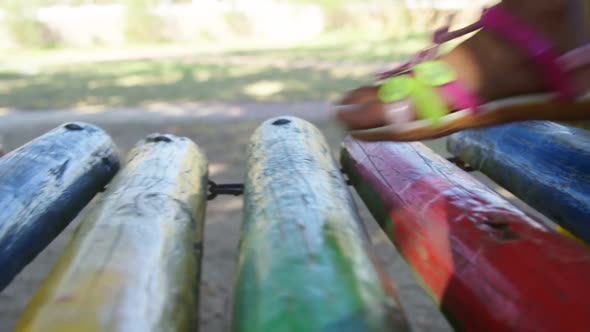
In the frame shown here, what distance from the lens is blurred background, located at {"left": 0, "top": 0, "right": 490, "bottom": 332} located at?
2330mm

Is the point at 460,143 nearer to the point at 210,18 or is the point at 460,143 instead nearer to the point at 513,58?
the point at 513,58

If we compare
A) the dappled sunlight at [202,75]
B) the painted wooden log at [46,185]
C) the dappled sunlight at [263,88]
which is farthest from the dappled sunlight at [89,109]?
the painted wooden log at [46,185]

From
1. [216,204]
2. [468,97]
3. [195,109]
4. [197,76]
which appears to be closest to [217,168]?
[216,204]

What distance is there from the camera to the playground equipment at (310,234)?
0.71 meters

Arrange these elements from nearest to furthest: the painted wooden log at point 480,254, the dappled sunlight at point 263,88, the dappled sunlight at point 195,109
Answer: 1. the painted wooden log at point 480,254
2. the dappled sunlight at point 195,109
3. the dappled sunlight at point 263,88

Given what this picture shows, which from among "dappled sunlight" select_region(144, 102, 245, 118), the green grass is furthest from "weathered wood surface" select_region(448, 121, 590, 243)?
the green grass

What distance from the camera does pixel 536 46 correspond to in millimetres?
777

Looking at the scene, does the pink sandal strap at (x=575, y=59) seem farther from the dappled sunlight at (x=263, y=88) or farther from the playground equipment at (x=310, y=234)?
the dappled sunlight at (x=263, y=88)

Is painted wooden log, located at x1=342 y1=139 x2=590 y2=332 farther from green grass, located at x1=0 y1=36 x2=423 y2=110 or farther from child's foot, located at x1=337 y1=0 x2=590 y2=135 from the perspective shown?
green grass, located at x1=0 y1=36 x2=423 y2=110

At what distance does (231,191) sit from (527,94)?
1061 millimetres

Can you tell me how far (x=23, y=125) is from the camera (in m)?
4.74

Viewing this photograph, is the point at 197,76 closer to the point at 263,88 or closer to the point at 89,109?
the point at 263,88

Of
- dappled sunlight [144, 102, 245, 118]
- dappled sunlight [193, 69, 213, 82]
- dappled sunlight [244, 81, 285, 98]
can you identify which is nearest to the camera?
dappled sunlight [144, 102, 245, 118]

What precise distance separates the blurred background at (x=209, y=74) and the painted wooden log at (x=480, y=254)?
232mm
